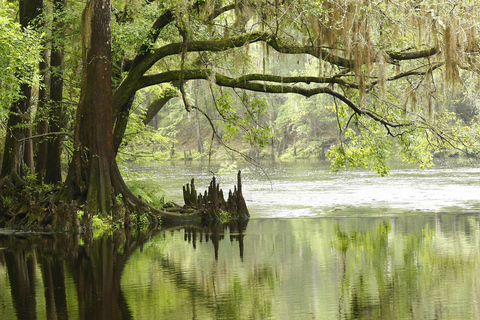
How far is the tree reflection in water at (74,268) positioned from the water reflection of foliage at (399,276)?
7.47 ft

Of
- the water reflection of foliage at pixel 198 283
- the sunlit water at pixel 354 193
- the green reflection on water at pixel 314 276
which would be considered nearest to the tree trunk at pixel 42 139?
the sunlit water at pixel 354 193

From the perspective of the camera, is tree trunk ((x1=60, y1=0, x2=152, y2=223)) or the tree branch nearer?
tree trunk ((x1=60, y1=0, x2=152, y2=223))

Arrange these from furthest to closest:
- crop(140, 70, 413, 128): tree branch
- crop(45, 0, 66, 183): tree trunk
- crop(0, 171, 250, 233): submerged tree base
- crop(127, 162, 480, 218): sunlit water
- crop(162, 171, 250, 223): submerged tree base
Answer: crop(127, 162, 480, 218): sunlit water, crop(45, 0, 66, 183): tree trunk, crop(162, 171, 250, 223): submerged tree base, crop(140, 70, 413, 128): tree branch, crop(0, 171, 250, 233): submerged tree base

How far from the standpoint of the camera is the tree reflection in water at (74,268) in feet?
22.9

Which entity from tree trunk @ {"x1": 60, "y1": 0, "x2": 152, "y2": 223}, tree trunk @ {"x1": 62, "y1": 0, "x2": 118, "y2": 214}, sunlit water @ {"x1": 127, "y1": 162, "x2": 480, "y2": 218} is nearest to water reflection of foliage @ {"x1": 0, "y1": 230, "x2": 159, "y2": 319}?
tree trunk @ {"x1": 60, "y1": 0, "x2": 152, "y2": 223}

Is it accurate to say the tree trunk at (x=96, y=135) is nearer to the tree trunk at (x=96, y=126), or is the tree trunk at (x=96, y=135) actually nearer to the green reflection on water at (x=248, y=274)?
the tree trunk at (x=96, y=126)

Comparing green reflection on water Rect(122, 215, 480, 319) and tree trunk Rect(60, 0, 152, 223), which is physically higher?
tree trunk Rect(60, 0, 152, 223)

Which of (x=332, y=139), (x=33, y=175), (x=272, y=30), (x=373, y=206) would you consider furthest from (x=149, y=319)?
(x=332, y=139)

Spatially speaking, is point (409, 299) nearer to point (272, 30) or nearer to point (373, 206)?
point (272, 30)

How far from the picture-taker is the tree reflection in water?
6.97m

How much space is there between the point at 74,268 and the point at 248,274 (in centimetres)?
259

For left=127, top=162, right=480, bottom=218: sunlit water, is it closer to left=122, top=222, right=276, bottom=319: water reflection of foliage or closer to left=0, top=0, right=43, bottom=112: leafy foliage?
left=122, top=222, right=276, bottom=319: water reflection of foliage

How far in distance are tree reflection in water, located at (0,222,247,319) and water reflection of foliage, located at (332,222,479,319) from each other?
89.7 inches

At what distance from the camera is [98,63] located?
14430mm
